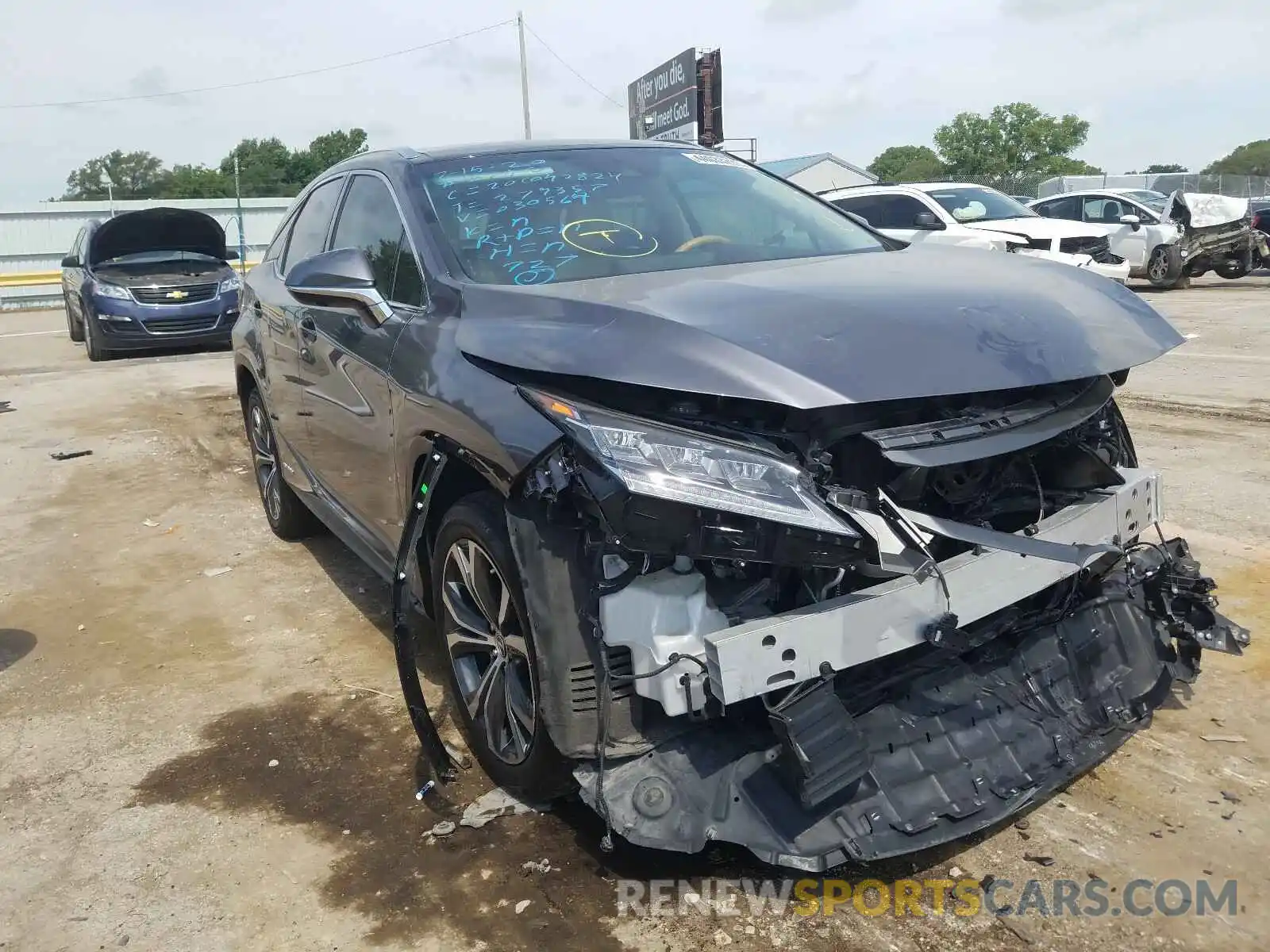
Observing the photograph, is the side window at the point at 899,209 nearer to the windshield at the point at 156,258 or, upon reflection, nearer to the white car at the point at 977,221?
the white car at the point at 977,221

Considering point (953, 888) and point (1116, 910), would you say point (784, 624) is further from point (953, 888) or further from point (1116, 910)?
point (1116, 910)

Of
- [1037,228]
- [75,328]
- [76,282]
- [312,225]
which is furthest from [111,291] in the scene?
[1037,228]

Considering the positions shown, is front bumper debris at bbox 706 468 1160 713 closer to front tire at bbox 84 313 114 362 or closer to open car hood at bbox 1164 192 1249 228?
front tire at bbox 84 313 114 362

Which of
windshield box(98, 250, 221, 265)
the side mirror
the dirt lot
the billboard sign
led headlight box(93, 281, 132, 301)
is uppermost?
the billboard sign

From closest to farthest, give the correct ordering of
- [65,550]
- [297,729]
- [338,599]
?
1. [297,729]
2. [338,599]
3. [65,550]

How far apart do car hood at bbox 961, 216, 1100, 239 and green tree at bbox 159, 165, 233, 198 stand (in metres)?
58.2

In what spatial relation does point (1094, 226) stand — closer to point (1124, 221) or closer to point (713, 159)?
point (1124, 221)

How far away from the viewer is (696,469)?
232cm

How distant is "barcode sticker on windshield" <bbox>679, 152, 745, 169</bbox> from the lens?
423cm

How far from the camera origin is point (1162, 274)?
Result: 1798 centimetres

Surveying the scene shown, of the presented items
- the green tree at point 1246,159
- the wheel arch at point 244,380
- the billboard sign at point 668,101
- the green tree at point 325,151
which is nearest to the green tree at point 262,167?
the green tree at point 325,151

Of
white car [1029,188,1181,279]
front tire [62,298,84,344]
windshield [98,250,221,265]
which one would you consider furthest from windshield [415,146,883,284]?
white car [1029,188,1181,279]

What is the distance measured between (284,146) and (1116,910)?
85651mm

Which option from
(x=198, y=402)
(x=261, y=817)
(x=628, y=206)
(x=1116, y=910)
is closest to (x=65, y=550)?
(x=261, y=817)
